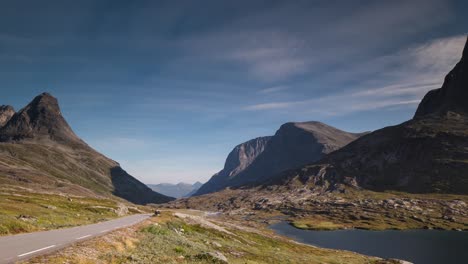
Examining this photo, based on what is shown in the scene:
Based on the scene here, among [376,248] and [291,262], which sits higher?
[291,262]

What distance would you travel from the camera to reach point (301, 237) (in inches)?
6270

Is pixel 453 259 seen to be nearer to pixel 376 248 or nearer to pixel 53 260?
pixel 376 248

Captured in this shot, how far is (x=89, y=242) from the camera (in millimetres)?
27938

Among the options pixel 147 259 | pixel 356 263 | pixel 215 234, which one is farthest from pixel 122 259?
pixel 356 263

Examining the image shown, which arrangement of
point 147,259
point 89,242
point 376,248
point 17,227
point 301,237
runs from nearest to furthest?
point 147,259, point 89,242, point 17,227, point 376,248, point 301,237

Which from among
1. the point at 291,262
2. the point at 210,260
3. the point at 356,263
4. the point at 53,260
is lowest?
the point at 356,263

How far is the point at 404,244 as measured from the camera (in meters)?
137

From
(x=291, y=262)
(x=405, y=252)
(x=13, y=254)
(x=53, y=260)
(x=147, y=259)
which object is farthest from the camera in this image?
(x=405, y=252)

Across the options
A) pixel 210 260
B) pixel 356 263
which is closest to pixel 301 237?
pixel 356 263

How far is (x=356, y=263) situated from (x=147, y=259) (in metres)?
62.0

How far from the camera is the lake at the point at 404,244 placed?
4284 inches

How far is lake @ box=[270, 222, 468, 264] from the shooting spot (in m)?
109

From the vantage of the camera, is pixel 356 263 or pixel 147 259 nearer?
pixel 147 259

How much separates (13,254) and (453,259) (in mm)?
124180
